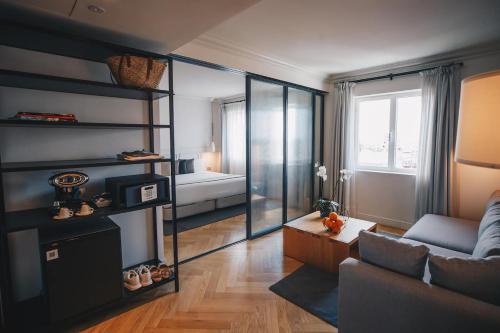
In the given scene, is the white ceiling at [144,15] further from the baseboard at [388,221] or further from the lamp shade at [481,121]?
the baseboard at [388,221]

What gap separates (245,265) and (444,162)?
116 inches

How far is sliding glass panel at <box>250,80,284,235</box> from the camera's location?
11.7 feet

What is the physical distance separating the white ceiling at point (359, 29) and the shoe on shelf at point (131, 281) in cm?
239

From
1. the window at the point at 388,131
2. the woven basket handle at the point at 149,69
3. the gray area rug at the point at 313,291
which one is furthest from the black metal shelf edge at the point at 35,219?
the window at the point at 388,131

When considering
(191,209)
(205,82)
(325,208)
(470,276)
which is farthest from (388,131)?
(191,209)

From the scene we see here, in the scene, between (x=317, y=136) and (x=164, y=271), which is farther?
(x=317, y=136)

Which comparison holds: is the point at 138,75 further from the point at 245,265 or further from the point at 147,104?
the point at 245,265

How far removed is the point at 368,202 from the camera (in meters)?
4.33

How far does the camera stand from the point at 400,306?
1381 mm

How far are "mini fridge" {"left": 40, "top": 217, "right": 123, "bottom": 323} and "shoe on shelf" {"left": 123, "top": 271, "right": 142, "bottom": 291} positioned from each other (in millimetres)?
125

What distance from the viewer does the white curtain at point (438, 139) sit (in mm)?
3342

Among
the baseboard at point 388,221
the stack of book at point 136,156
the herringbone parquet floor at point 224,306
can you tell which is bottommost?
the herringbone parquet floor at point 224,306

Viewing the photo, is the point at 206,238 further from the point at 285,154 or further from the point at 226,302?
the point at 285,154

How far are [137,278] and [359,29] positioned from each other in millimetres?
3135
